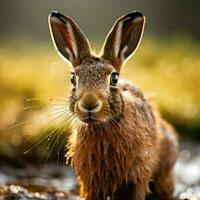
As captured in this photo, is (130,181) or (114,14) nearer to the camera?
(130,181)

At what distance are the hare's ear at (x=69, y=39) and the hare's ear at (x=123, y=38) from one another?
23cm

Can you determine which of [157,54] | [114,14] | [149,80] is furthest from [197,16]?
[149,80]

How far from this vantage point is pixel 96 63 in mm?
7410

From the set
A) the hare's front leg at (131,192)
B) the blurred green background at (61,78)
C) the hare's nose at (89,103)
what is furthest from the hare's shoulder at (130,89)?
the hare's nose at (89,103)

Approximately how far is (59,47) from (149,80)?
563 cm

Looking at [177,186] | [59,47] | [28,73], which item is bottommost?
[177,186]

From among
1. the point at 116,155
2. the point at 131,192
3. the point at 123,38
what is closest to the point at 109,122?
the point at 116,155

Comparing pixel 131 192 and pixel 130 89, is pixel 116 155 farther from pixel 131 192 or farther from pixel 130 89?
pixel 130 89

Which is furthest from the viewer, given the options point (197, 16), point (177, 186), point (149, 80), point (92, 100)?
point (197, 16)

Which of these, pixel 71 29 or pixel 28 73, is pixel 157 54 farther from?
pixel 71 29

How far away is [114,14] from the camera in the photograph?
25734mm

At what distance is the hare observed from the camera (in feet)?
23.8

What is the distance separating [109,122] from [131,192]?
0.85 metres

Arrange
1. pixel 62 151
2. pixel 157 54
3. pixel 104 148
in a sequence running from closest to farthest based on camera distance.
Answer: pixel 104 148
pixel 62 151
pixel 157 54
